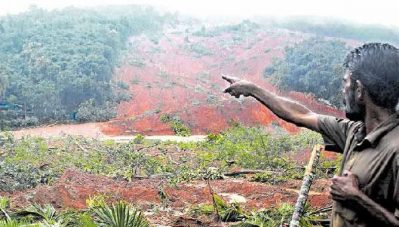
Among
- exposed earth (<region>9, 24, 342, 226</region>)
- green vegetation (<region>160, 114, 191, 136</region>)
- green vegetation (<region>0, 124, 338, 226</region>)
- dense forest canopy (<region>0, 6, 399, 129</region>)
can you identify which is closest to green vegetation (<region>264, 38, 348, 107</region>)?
dense forest canopy (<region>0, 6, 399, 129</region>)

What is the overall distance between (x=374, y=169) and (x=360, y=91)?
0.29 meters

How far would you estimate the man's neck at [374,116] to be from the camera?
79.0 inches

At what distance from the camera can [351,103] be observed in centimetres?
204

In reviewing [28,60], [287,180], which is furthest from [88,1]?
[287,180]

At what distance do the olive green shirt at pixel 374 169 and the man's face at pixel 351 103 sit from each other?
6 cm

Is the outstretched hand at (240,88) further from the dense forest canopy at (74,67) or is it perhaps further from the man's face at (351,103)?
the dense forest canopy at (74,67)

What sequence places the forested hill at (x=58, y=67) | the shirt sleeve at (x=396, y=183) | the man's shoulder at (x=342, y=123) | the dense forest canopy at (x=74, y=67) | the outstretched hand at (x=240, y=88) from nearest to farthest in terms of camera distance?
1. the shirt sleeve at (x=396, y=183)
2. the man's shoulder at (x=342, y=123)
3. the outstretched hand at (x=240, y=88)
4. the forested hill at (x=58, y=67)
5. the dense forest canopy at (x=74, y=67)

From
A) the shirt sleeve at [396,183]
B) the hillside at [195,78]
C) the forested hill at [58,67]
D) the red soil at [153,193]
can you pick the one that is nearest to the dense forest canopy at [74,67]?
the forested hill at [58,67]

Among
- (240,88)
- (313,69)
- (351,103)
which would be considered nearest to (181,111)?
(313,69)

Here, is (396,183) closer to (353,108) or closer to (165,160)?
(353,108)

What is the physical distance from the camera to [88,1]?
5922 cm

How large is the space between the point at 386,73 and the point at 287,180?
10.1 m

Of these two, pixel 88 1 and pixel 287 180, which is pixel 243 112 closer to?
pixel 287 180

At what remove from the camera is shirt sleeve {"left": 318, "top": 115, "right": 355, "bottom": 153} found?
2.34 meters
